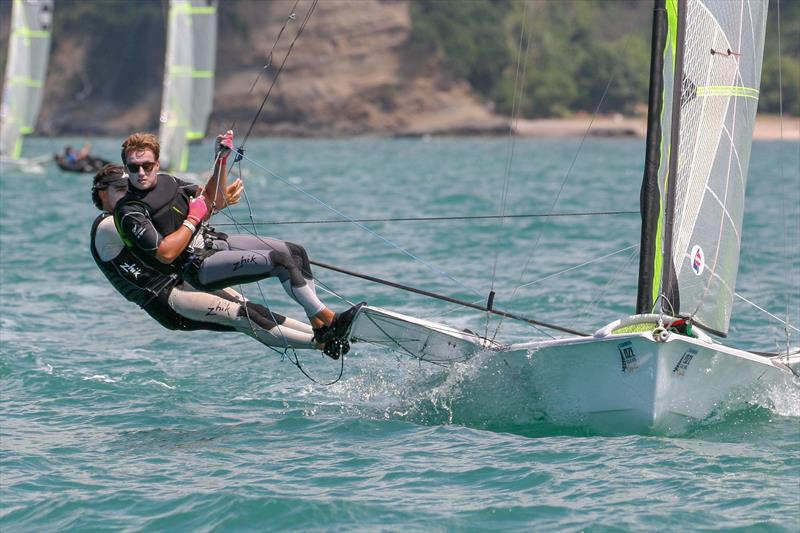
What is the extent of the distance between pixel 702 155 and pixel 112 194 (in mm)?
3419

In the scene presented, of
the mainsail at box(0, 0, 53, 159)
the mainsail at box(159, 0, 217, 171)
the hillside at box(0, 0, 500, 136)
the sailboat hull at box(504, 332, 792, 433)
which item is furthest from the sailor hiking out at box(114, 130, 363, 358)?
the hillside at box(0, 0, 500, 136)

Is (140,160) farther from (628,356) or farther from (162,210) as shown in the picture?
(628,356)

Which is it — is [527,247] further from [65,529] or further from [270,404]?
[65,529]

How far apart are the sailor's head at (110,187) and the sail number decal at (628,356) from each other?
296 centimetres

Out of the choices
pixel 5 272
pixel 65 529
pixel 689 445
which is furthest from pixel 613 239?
pixel 65 529

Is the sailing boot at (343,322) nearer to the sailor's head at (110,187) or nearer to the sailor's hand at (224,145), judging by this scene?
the sailor's hand at (224,145)

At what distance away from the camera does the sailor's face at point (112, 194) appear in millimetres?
7043

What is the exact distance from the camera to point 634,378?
642cm

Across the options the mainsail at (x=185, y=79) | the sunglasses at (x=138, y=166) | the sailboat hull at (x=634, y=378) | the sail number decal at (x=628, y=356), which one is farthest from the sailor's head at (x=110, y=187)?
the mainsail at (x=185, y=79)

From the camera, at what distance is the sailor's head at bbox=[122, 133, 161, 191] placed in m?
6.65

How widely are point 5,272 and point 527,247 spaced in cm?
670

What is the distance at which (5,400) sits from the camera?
26.0ft

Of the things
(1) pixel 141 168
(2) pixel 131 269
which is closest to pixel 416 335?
(2) pixel 131 269

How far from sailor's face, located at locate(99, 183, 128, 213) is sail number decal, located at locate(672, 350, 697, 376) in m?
3.25
